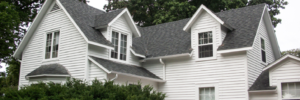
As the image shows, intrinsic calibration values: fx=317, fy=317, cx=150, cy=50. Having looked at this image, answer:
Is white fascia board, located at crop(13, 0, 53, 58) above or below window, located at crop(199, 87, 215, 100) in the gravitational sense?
above

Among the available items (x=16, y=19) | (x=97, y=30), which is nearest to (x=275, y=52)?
(x=97, y=30)

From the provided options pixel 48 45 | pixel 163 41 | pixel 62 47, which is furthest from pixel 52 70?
pixel 163 41

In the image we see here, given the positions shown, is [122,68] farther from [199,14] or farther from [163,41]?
[199,14]

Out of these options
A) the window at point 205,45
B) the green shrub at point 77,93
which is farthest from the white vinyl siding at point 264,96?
the green shrub at point 77,93

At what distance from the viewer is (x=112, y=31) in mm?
17891

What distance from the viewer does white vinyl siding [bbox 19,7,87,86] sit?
53.2ft

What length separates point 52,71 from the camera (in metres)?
16.0

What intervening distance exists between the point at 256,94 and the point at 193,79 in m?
3.38

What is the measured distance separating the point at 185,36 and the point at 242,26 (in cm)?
365

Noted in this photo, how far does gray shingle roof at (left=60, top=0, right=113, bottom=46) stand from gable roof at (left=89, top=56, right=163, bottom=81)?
100 cm

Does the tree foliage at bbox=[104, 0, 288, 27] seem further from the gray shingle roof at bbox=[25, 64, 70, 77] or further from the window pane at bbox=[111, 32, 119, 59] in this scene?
the gray shingle roof at bbox=[25, 64, 70, 77]

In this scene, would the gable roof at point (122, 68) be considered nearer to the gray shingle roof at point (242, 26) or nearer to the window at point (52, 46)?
the window at point (52, 46)

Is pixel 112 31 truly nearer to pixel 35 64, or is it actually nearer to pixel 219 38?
pixel 35 64

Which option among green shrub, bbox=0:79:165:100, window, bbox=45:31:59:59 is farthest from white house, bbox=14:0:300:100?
green shrub, bbox=0:79:165:100
